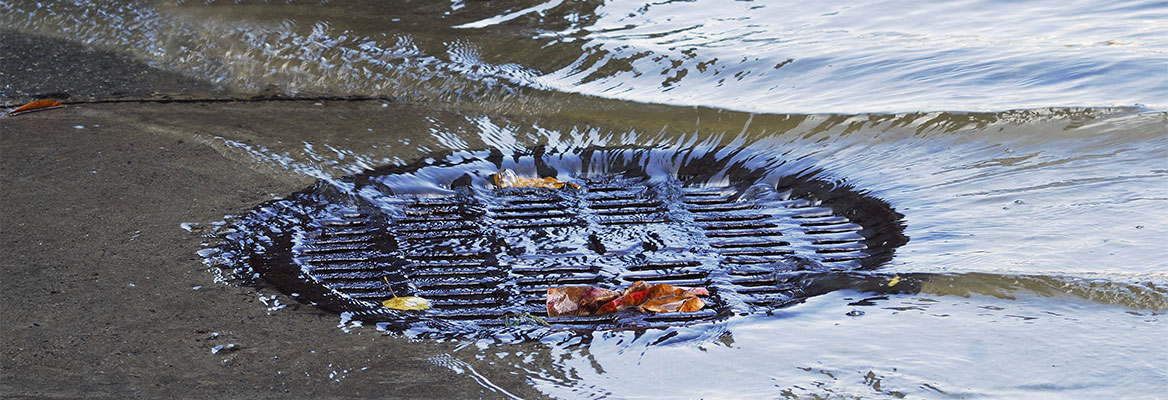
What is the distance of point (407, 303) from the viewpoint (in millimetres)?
2332

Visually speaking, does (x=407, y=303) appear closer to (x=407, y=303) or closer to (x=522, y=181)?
(x=407, y=303)

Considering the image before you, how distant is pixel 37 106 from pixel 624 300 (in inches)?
109

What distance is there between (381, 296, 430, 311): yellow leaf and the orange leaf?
89.4 inches

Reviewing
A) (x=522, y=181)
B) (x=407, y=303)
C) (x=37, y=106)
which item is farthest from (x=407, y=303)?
(x=37, y=106)

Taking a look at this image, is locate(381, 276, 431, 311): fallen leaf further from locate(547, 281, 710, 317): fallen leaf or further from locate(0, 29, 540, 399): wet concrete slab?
locate(547, 281, 710, 317): fallen leaf

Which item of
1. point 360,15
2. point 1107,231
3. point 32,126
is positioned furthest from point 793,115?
point 32,126

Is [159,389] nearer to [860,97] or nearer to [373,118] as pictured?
[373,118]

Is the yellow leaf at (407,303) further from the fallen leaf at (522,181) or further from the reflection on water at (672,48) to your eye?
the reflection on water at (672,48)

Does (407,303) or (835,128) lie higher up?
(835,128)

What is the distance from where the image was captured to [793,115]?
3.56 meters

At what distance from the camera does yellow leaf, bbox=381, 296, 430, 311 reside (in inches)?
91.0

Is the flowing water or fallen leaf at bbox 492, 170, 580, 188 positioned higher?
the flowing water

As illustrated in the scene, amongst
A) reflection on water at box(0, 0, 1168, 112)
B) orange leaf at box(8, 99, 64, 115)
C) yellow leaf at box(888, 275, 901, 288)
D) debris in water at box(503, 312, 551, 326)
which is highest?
reflection on water at box(0, 0, 1168, 112)

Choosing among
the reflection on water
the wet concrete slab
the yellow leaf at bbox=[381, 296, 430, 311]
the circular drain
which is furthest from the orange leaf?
the yellow leaf at bbox=[381, 296, 430, 311]
